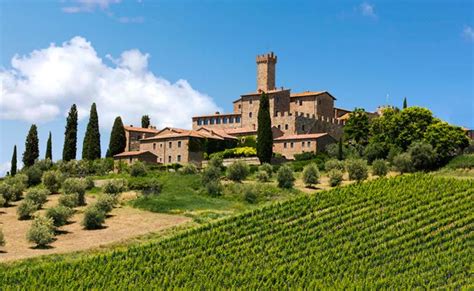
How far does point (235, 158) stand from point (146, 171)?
1024 centimetres

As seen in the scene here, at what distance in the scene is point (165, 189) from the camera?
59.8m

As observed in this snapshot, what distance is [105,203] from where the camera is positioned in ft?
169

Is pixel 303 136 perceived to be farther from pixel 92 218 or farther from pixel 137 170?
pixel 92 218

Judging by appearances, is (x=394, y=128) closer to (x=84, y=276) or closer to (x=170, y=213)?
(x=170, y=213)

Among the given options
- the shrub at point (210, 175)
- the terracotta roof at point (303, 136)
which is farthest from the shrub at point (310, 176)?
the terracotta roof at point (303, 136)

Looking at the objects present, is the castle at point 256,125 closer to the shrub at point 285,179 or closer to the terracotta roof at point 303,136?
the terracotta roof at point 303,136

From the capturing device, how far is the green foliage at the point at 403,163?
64.8 meters

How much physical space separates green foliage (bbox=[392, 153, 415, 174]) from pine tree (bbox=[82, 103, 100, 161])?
104 feet

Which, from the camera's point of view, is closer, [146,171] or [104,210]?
[104,210]

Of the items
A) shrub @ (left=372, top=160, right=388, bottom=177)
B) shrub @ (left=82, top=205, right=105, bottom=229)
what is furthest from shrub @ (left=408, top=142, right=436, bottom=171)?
shrub @ (left=82, top=205, right=105, bottom=229)

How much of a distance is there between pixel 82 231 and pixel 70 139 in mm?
33062

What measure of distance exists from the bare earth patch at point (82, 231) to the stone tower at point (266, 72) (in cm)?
4110

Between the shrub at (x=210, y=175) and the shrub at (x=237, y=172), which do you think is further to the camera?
the shrub at (x=237, y=172)

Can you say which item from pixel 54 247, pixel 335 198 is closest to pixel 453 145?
pixel 335 198
